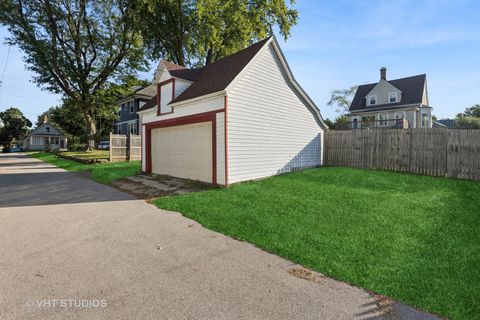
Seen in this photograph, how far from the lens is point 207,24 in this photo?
2111cm

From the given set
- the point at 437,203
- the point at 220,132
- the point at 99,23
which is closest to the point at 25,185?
the point at 220,132

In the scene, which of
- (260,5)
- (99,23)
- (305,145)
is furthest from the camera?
(99,23)

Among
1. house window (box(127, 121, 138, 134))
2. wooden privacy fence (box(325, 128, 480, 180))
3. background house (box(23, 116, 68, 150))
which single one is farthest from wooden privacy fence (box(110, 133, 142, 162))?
background house (box(23, 116, 68, 150))

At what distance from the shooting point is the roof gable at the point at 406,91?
30133 millimetres

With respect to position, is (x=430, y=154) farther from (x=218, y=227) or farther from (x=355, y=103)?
(x=355, y=103)

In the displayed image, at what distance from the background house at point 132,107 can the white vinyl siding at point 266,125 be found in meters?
23.1

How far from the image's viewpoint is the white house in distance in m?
9.47

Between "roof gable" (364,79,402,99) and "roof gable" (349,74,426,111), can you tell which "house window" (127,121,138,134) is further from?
"roof gable" (364,79,402,99)

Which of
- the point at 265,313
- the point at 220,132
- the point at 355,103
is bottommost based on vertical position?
the point at 265,313

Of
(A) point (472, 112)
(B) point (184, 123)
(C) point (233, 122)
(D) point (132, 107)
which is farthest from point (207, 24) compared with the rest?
(A) point (472, 112)

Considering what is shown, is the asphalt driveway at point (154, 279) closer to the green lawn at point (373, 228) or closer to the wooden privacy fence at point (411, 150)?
the green lawn at point (373, 228)

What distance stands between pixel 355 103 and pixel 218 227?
35238 mm

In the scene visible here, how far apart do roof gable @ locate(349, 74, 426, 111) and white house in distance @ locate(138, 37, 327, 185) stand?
2255 centimetres

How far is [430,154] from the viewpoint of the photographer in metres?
10.7
